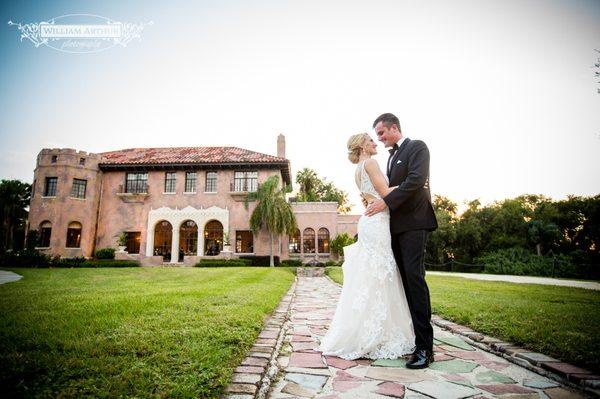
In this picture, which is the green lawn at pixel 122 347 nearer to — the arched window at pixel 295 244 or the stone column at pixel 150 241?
the stone column at pixel 150 241

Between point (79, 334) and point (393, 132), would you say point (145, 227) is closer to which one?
point (79, 334)

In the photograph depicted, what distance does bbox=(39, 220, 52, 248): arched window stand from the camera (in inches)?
873

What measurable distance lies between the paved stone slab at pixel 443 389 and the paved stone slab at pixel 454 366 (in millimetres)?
344

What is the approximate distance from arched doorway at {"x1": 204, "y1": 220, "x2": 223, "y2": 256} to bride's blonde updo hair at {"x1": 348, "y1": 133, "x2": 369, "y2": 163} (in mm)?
22069

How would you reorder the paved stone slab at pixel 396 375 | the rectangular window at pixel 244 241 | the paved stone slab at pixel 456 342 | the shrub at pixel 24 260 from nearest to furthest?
the paved stone slab at pixel 396 375 < the paved stone slab at pixel 456 342 < the shrub at pixel 24 260 < the rectangular window at pixel 244 241

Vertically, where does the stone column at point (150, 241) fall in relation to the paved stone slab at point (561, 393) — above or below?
above

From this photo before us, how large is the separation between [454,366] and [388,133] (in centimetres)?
252

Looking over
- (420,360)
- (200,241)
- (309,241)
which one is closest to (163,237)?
(200,241)

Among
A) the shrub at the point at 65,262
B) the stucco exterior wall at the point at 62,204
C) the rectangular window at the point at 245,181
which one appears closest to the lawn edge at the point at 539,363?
→ the rectangular window at the point at 245,181

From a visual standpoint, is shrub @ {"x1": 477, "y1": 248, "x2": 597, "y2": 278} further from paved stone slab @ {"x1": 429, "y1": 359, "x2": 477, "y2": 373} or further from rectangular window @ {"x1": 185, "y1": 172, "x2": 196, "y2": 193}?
rectangular window @ {"x1": 185, "y1": 172, "x2": 196, "y2": 193}

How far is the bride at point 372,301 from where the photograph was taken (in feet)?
10.3

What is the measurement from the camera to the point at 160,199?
80.9ft

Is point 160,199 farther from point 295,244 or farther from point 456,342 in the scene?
point 456,342

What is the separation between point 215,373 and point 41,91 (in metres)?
12.8
